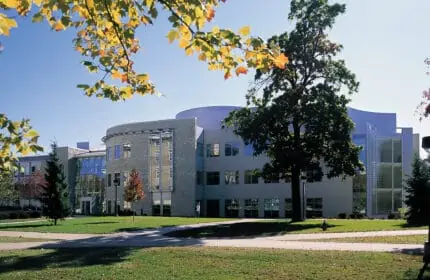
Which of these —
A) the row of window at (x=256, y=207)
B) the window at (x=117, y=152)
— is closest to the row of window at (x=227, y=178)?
the row of window at (x=256, y=207)

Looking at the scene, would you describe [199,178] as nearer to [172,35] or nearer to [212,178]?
[212,178]

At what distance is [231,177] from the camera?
57.2 meters

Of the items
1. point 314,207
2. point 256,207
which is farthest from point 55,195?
point 314,207

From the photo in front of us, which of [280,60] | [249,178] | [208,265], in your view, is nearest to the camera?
[280,60]

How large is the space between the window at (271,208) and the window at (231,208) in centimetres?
355

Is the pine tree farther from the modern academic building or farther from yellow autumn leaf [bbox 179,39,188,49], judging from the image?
yellow autumn leaf [bbox 179,39,188,49]

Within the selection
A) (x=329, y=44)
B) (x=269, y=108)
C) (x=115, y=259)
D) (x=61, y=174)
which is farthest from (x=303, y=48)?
(x=115, y=259)

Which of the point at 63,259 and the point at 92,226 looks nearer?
the point at 63,259

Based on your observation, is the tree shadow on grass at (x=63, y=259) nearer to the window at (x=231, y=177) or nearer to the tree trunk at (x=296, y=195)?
the tree trunk at (x=296, y=195)

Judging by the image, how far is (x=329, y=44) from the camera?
34219 millimetres

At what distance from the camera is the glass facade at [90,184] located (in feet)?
227

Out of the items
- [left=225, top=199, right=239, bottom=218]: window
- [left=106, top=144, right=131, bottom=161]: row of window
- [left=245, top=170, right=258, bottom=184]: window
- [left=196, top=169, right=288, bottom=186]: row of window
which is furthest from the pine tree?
[left=106, top=144, right=131, bottom=161]: row of window

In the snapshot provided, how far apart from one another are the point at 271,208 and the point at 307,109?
909 inches

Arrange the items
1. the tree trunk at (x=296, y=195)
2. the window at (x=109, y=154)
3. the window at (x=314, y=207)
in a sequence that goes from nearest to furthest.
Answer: the tree trunk at (x=296, y=195), the window at (x=314, y=207), the window at (x=109, y=154)
